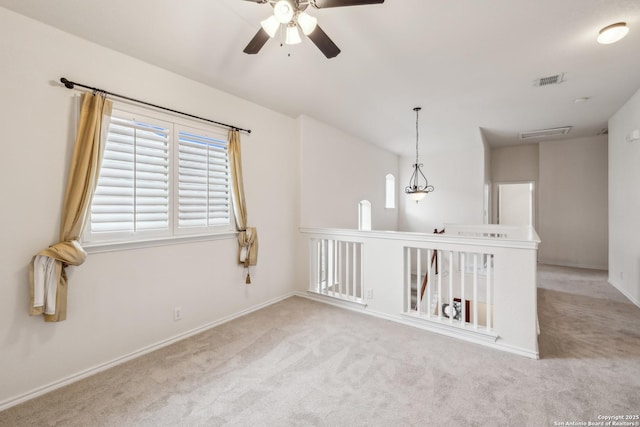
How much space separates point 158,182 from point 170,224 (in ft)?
1.45

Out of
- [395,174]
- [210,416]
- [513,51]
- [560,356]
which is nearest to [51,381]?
[210,416]

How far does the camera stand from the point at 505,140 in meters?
6.48

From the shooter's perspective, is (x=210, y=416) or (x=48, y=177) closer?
(x=210, y=416)

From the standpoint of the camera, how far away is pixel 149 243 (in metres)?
2.64

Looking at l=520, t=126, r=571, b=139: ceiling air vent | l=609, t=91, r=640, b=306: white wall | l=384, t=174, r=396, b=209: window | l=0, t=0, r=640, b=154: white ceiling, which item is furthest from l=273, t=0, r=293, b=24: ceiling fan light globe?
l=520, t=126, r=571, b=139: ceiling air vent

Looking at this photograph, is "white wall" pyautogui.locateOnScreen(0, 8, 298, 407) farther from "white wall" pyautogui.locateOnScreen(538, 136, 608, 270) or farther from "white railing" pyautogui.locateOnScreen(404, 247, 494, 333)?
"white wall" pyautogui.locateOnScreen(538, 136, 608, 270)

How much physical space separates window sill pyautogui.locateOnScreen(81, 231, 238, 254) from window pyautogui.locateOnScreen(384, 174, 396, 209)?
4.90 m

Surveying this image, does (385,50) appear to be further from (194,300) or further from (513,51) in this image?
(194,300)

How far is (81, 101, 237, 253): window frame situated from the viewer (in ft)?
7.72

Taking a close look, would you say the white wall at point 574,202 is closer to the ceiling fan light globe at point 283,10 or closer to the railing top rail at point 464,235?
the railing top rail at point 464,235

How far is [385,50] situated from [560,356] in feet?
10.8

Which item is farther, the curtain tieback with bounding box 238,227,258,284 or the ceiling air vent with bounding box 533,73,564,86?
the curtain tieback with bounding box 238,227,258,284

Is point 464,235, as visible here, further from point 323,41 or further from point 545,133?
point 545,133

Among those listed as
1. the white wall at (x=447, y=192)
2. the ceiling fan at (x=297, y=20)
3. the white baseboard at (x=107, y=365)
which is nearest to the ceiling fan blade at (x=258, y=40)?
the ceiling fan at (x=297, y=20)
